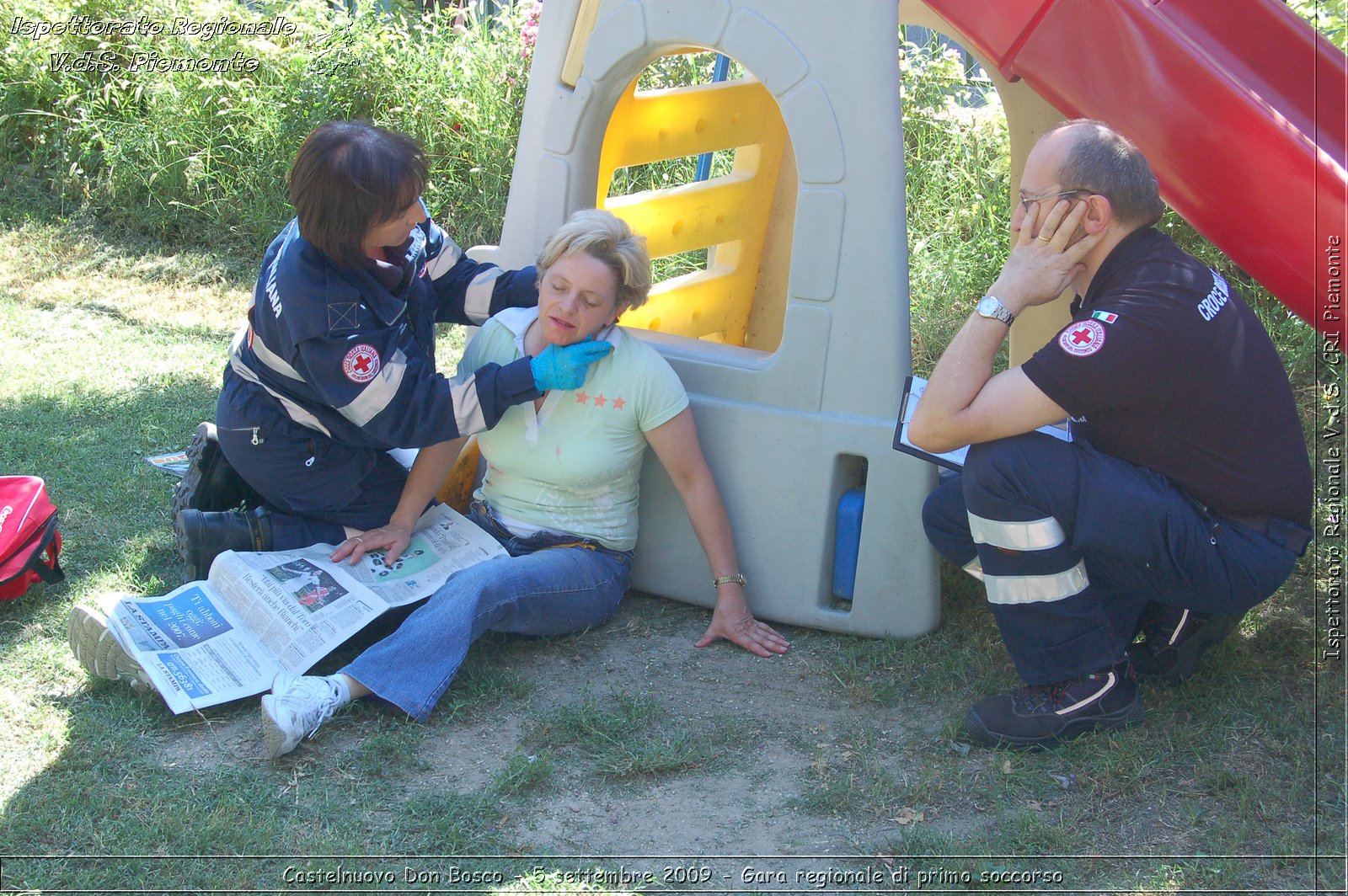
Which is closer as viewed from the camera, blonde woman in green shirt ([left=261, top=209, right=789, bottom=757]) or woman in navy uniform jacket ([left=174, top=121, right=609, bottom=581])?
woman in navy uniform jacket ([left=174, top=121, right=609, bottom=581])

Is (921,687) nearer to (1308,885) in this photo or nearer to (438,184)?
(1308,885)

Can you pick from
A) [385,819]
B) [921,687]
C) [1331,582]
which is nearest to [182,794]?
[385,819]

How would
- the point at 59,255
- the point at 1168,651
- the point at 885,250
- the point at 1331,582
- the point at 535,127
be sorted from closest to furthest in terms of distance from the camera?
the point at 1168,651
the point at 885,250
the point at 1331,582
the point at 535,127
the point at 59,255

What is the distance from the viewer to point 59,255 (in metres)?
6.32

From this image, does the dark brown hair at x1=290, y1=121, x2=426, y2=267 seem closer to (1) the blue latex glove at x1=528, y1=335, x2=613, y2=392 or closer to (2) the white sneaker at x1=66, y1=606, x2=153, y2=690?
(1) the blue latex glove at x1=528, y1=335, x2=613, y2=392

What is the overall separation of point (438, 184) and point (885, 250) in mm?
4012

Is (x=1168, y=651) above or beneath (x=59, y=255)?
above

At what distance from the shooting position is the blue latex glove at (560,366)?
9.82 feet

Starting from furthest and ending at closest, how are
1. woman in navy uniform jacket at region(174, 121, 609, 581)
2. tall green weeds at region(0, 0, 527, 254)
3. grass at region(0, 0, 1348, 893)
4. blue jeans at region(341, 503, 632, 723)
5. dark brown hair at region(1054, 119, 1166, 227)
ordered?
tall green weeds at region(0, 0, 527, 254)
woman in navy uniform jacket at region(174, 121, 609, 581)
blue jeans at region(341, 503, 632, 723)
dark brown hair at region(1054, 119, 1166, 227)
grass at region(0, 0, 1348, 893)

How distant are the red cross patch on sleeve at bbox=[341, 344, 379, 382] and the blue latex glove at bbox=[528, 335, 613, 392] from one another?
380 mm

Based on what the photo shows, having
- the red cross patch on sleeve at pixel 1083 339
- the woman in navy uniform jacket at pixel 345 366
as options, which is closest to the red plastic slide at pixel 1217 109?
the red cross patch on sleeve at pixel 1083 339

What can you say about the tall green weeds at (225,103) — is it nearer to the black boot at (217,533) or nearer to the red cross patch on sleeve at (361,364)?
the black boot at (217,533)

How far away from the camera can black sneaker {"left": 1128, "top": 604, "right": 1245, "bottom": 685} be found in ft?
9.04

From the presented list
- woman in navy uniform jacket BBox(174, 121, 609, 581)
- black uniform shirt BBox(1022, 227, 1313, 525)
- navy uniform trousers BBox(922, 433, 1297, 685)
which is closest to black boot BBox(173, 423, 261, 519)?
woman in navy uniform jacket BBox(174, 121, 609, 581)
